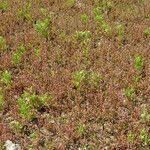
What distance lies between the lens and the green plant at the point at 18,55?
11.9 metres

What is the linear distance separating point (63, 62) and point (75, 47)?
950 millimetres

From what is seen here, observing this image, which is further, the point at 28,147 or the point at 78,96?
the point at 78,96

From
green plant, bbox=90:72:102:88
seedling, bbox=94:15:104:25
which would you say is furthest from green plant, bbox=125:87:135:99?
seedling, bbox=94:15:104:25

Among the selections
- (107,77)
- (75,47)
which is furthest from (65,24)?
(107,77)

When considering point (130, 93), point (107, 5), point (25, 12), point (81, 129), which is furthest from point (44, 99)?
point (107, 5)

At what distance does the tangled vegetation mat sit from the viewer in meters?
9.27

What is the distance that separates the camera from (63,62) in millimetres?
12031

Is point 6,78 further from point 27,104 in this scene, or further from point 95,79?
point 95,79

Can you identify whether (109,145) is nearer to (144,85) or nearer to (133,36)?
(144,85)

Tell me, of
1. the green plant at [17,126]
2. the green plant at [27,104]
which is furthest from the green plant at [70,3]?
the green plant at [17,126]

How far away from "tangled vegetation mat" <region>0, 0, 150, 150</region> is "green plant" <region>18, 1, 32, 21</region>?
4 cm

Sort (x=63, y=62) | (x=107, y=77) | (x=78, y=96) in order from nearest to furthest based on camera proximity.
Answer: (x=78, y=96) → (x=107, y=77) → (x=63, y=62)

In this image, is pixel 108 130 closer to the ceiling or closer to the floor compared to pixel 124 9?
closer to the floor

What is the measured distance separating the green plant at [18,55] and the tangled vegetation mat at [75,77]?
33 mm
